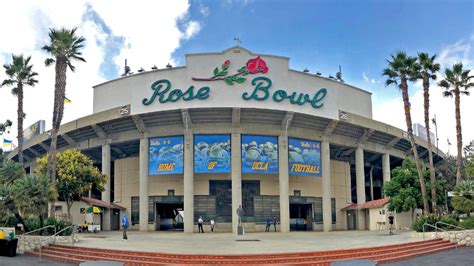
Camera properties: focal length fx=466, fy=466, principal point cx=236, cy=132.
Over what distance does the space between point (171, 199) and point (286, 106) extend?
1472 cm

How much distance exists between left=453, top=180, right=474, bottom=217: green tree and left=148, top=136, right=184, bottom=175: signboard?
23.3 meters

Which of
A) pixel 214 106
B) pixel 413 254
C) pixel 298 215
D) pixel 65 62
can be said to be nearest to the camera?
pixel 413 254

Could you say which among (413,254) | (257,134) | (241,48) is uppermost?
(241,48)

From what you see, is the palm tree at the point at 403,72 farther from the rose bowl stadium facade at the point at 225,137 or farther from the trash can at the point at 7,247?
the trash can at the point at 7,247

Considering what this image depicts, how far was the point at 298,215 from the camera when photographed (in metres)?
49.0

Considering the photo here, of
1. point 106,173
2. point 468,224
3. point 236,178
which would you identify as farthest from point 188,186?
point 468,224

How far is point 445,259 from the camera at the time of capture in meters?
22.2

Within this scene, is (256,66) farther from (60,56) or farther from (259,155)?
(60,56)

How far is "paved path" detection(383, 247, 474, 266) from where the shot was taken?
812 inches

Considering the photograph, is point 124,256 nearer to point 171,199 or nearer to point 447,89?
point 171,199

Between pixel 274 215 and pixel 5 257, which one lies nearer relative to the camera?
pixel 5 257

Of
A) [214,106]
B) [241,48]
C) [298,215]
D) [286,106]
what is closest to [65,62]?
[214,106]

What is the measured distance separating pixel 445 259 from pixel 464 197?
1207cm

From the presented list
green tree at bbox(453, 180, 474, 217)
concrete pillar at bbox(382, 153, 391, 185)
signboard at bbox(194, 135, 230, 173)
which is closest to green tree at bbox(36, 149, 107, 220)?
signboard at bbox(194, 135, 230, 173)
